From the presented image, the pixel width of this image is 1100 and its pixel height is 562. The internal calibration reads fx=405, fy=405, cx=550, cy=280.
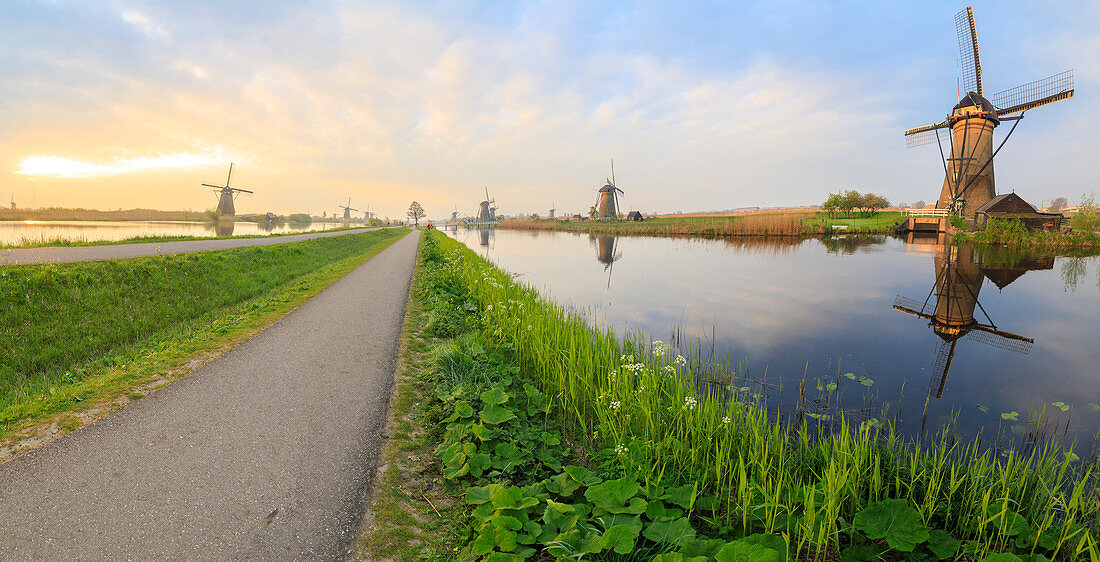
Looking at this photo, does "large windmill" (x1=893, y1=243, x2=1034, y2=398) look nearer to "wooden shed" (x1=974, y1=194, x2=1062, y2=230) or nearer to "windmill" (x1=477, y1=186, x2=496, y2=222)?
"wooden shed" (x1=974, y1=194, x2=1062, y2=230)

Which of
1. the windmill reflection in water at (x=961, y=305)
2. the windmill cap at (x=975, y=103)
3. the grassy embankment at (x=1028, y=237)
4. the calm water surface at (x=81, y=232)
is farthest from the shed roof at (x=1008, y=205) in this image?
the calm water surface at (x=81, y=232)

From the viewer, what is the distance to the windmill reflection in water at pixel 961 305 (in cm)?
873

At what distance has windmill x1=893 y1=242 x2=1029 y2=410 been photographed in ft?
28.4

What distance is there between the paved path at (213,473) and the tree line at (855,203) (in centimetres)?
8450

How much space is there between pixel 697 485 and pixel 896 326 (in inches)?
420

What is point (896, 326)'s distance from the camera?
10.7m

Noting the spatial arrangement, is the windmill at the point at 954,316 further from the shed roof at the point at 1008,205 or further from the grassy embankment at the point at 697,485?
the shed roof at the point at 1008,205

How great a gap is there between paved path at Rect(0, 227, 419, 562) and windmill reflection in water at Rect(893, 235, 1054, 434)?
23.9 feet

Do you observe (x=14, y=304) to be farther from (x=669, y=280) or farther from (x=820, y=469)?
(x=669, y=280)

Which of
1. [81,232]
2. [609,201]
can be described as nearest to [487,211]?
[609,201]

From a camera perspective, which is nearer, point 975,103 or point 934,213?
point 975,103

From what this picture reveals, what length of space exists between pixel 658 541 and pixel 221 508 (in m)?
3.27

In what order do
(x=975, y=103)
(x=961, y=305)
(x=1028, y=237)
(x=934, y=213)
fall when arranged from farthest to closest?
(x=934, y=213) → (x=975, y=103) → (x=1028, y=237) → (x=961, y=305)

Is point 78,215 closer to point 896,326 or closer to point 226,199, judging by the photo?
point 226,199
